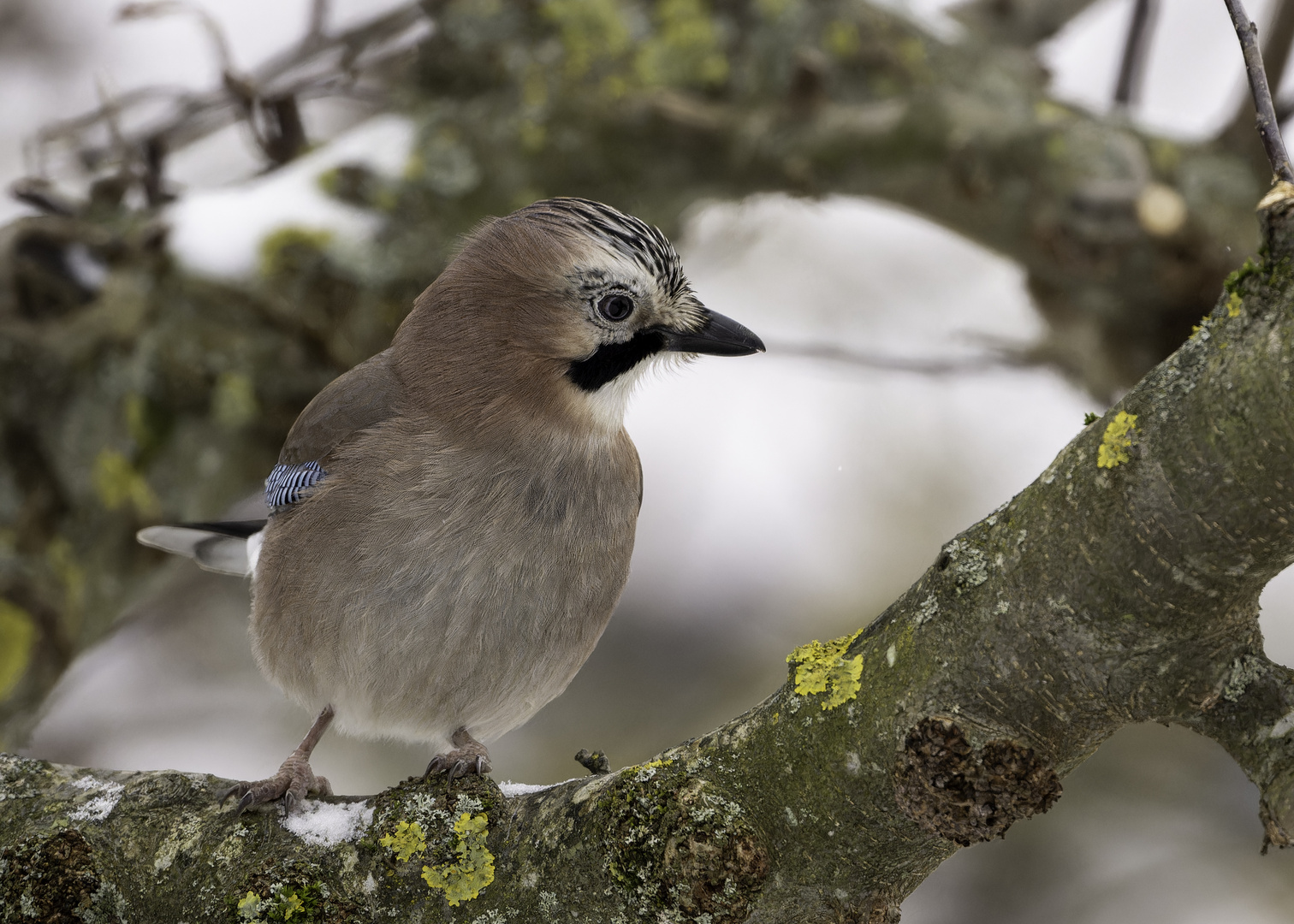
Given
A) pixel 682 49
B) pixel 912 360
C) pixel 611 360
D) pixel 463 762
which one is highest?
pixel 682 49

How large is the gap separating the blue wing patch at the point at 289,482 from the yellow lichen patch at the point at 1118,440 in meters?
2.19

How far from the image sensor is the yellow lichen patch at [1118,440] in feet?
4.76

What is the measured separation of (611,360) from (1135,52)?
9.82 ft

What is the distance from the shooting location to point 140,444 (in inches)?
154

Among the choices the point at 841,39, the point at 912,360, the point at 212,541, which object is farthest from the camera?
the point at 912,360

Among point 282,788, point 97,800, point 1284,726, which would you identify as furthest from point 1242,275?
point 97,800

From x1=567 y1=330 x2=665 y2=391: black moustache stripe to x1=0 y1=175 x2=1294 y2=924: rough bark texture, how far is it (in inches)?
49.6

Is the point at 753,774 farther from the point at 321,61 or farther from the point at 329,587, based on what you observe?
the point at 321,61

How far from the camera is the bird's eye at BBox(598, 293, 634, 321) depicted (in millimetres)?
3014

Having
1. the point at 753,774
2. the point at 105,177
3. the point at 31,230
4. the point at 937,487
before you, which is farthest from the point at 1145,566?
the point at 937,487

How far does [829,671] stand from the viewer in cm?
177

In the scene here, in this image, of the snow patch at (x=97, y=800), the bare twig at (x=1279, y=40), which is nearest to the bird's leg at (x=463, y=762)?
the snow patch at (x=97, y=800)

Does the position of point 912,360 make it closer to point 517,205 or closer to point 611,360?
point 517,205

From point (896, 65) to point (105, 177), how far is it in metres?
3.15
